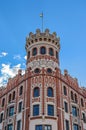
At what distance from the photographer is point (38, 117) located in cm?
4656

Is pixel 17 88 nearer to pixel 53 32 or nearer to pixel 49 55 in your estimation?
pixel 49 55

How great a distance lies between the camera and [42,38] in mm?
58531

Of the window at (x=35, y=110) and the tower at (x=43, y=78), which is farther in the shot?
the window at (x=35, y=110)

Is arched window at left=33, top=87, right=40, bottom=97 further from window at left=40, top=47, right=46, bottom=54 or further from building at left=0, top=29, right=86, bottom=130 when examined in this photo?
window at left=40, top=47, right=46, bottom=54

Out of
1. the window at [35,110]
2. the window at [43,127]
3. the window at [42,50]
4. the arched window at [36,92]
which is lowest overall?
the window at [43,127]

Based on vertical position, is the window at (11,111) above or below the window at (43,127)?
above

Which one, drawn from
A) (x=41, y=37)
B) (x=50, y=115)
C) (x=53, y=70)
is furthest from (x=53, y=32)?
(x=50, y=115)

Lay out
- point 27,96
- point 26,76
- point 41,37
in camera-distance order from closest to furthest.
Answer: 1. point 27,96
2. point 26,76
3. point 41,37

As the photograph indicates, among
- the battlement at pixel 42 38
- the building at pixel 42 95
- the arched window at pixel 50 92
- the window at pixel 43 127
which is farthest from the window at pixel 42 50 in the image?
the window at pixel 43 127

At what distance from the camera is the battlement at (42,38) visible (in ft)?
192

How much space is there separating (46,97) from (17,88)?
8.58m

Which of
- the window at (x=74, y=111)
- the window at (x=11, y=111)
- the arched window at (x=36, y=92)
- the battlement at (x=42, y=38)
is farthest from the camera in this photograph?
the battlement at (x=42, y=38)

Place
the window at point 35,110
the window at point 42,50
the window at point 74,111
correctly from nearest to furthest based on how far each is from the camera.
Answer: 1. the window at point 35,110
2. the window at point 74,111
3. the window at point 42,50

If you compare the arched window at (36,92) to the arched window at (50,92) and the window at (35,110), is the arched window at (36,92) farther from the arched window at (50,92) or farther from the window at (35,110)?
the window at (35,110)
